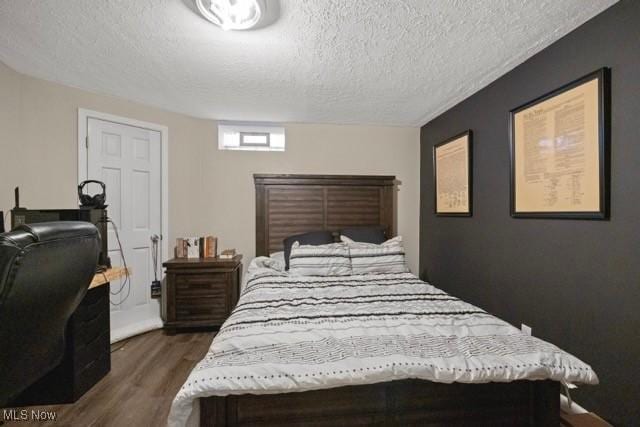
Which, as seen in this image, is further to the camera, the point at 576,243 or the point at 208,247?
the point at 208,247

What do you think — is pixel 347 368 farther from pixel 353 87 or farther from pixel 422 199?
pixel 422 199

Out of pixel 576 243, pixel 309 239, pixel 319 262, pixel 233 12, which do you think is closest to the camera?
pixel 233 12

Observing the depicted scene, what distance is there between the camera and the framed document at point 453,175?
262 centimetres

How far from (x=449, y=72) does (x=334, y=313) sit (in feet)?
6.62

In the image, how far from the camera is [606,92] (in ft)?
4.80

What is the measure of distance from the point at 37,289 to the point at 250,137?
8.98ft

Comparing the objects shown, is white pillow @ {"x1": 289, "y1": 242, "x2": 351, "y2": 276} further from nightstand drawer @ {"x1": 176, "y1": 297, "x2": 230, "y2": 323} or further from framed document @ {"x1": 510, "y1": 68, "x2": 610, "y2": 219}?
framed document @ {"x1": 510, "y1": 68, "x2": 610, "y2": 219}

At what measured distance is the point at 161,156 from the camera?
3.09 meters

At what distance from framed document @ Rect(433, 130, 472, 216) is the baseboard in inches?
131

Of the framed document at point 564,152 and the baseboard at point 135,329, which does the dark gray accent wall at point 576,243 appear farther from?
the baseboard at point 135,329

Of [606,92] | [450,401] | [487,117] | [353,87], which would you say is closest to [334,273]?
[450,401]

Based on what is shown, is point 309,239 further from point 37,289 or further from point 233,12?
point 37,289

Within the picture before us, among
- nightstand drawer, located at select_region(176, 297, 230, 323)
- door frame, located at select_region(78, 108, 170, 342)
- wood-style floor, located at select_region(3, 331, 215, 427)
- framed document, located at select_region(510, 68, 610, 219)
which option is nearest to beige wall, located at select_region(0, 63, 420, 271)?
door frame, located at select_region(78, 108, 170, 342)

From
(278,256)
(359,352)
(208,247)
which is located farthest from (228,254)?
(359,352)
